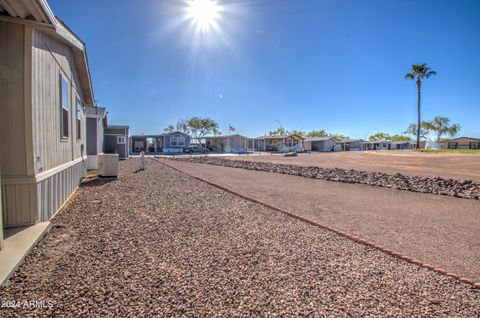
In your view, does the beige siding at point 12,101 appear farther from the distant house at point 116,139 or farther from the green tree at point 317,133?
the green tree at point 317,133

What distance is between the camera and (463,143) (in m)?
79.2

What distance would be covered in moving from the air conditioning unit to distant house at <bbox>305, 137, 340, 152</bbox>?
59.1 meters

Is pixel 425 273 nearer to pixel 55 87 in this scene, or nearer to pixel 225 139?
pixel 55 87

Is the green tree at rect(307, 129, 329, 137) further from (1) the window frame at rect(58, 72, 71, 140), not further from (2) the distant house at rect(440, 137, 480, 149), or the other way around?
(1) the window frame at rect(58, 72, 71, 140)

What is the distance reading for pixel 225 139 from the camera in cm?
5762

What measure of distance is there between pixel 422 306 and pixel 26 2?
5.86m

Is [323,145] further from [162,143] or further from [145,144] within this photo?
[145,144]

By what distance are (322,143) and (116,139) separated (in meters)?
52.3

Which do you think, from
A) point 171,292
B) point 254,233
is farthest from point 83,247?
point 254,233

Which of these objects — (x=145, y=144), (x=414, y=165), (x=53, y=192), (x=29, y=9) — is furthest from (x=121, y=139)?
(x=414, y=165)

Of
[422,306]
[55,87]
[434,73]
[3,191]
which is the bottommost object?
[422,306]

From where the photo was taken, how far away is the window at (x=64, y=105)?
6.00 meters

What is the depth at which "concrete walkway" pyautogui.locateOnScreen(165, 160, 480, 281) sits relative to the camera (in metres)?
3.68

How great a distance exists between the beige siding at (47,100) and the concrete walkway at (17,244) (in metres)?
0.90
